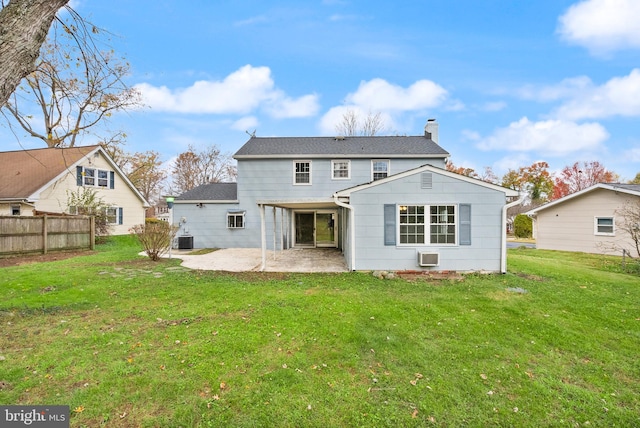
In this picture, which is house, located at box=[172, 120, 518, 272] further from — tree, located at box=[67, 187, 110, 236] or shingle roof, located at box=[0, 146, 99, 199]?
shingle roof, located at box=[0, 146, 99, 199]

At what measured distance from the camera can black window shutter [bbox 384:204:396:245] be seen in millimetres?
8445

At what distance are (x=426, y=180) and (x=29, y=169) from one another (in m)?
20.9

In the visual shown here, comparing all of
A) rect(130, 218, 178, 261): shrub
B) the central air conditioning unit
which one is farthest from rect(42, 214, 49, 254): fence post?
the central air conditioning unit

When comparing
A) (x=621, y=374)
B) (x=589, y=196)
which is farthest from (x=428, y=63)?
(x=621, y=374)

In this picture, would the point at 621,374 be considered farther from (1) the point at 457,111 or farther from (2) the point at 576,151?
(2) the point at 576,151

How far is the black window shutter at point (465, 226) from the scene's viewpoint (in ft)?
27.4

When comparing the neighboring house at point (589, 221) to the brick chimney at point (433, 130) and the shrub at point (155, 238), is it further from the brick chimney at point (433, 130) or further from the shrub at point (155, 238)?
the shrub at point (155, 238)

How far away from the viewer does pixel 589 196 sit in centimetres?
1432

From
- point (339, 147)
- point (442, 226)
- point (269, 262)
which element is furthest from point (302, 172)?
point (442, 226)

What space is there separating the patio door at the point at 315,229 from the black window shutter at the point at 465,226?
7028 mm

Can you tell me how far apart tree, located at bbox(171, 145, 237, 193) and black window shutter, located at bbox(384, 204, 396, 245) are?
28.1 m

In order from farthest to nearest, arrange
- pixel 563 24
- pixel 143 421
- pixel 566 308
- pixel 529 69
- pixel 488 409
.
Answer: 1. pixel 529 69
2. pixel 563 24
3. pixel 566 308
4. pixel 488 409
5. pixel 143 421

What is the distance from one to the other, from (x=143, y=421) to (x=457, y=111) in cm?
2206

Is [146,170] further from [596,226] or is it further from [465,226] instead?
[596,226]
